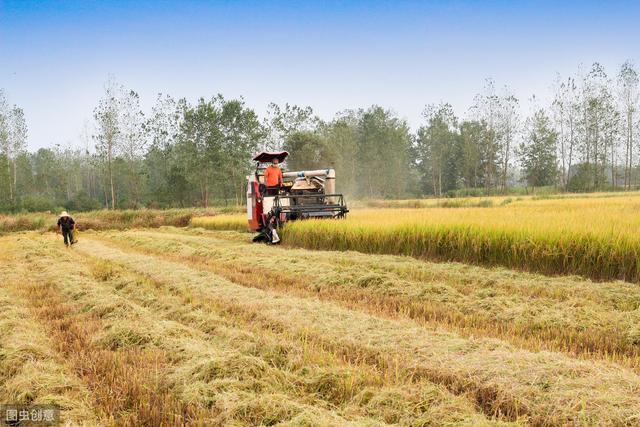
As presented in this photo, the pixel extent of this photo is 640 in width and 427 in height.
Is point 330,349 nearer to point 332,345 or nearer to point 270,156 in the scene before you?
point 332,345

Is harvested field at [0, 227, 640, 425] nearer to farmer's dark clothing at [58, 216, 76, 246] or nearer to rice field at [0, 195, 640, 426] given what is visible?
rice field at [0, 195, 640, 426]

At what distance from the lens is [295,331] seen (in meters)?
4.27

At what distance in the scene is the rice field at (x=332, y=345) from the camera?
272 cm

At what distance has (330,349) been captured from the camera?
12.5ft

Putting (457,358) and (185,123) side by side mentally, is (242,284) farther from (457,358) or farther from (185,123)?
(185,123)

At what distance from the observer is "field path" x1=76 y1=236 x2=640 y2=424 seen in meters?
2.64

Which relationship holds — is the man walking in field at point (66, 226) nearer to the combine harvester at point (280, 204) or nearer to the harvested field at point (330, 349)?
the combine harvester at point (280, 204)

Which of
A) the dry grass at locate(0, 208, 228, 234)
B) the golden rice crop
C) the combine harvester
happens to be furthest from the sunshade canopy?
the dry grass at locate(0, 208, 228, 234)

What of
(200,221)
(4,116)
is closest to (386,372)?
(200,221)

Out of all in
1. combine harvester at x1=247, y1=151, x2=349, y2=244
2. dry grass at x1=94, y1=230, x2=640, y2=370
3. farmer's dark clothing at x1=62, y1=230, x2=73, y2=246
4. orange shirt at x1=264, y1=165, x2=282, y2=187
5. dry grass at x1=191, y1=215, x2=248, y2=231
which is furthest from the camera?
dry grass at x1=191, y1=215, x2=248, y2=231

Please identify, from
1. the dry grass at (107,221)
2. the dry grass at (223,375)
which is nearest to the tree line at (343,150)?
the dry grass at (107,221)

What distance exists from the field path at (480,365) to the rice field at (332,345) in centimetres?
1

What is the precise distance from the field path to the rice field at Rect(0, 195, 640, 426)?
0.5 inches

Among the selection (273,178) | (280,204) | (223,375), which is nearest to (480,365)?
(223,375)
